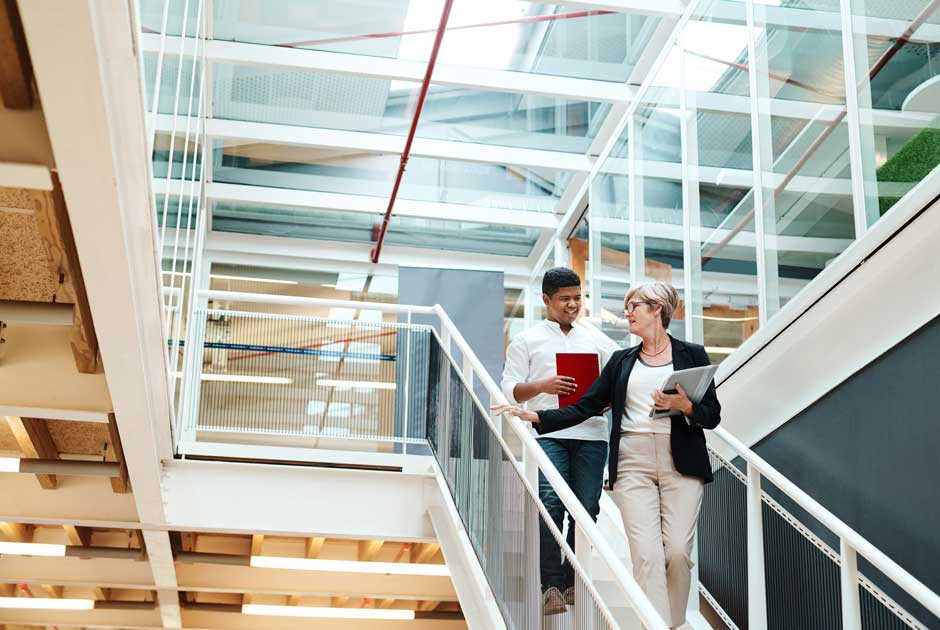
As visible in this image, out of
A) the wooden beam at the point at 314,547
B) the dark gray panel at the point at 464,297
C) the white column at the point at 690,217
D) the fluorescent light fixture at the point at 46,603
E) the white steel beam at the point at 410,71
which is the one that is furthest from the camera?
the dark gray panel at the point at 464,297

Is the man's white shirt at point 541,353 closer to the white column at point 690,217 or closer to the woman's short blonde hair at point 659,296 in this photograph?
the woman's short blonde hair at point 659,296

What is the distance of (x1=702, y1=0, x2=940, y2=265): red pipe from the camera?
4480 millimetres

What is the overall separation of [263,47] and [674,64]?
133 inches

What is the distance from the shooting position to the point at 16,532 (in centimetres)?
798

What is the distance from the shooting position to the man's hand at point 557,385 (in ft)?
13.8

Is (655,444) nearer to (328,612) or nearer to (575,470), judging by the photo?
(575,470)

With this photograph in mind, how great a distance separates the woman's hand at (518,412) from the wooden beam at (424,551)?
14.9 ft

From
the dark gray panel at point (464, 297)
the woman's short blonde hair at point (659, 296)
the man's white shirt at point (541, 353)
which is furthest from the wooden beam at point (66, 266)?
the dark gray panel at point (464, 297)

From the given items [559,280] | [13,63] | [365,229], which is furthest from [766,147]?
[365,229]

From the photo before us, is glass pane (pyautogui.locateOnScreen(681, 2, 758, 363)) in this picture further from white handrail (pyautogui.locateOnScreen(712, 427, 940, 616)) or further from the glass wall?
white handrail (pyautogui.locateOnScreen(712, 427, 940, 616))

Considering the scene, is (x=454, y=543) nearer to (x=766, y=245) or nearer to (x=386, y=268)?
(x=766, y=245)

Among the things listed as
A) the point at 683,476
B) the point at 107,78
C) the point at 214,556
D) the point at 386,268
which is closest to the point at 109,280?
the point at 107,78

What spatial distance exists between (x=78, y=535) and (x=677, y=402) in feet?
18.5

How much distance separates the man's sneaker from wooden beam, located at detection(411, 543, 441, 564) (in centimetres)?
482
